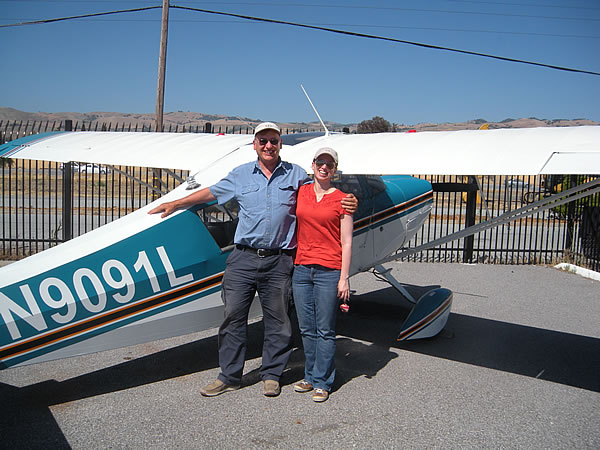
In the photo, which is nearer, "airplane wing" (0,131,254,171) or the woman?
the woman

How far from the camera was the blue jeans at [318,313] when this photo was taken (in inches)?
152

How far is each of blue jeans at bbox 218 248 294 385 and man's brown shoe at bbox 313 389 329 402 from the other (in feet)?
1.02

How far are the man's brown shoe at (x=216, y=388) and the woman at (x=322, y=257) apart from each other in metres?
0.66

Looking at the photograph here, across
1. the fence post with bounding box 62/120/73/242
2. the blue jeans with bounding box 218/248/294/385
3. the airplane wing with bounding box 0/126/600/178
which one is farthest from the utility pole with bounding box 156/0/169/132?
the blue jeans with bounding box 218/248/294/385

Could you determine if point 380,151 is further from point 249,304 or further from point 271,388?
point 271,388

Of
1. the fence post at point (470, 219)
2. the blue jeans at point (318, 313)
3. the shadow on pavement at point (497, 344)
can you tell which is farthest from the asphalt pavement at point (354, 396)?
the fence post at point (470, 219)

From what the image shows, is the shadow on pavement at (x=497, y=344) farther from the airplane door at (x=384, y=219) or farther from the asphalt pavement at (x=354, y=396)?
the airplane door at (x=384, y=219)

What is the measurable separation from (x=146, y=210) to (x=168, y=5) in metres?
7.32

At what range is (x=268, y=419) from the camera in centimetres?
366

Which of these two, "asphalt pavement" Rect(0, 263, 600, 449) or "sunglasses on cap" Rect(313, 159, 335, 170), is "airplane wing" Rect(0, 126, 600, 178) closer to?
"sunglasses on cap" Rect(313, 159, 335, 170)

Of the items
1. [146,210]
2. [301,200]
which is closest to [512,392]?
[301,200]

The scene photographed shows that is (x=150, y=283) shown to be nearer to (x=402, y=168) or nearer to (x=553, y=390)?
(x=402, y=168)

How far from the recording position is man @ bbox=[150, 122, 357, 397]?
389cm

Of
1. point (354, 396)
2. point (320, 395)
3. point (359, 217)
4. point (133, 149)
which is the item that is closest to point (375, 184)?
point (359, 217)
